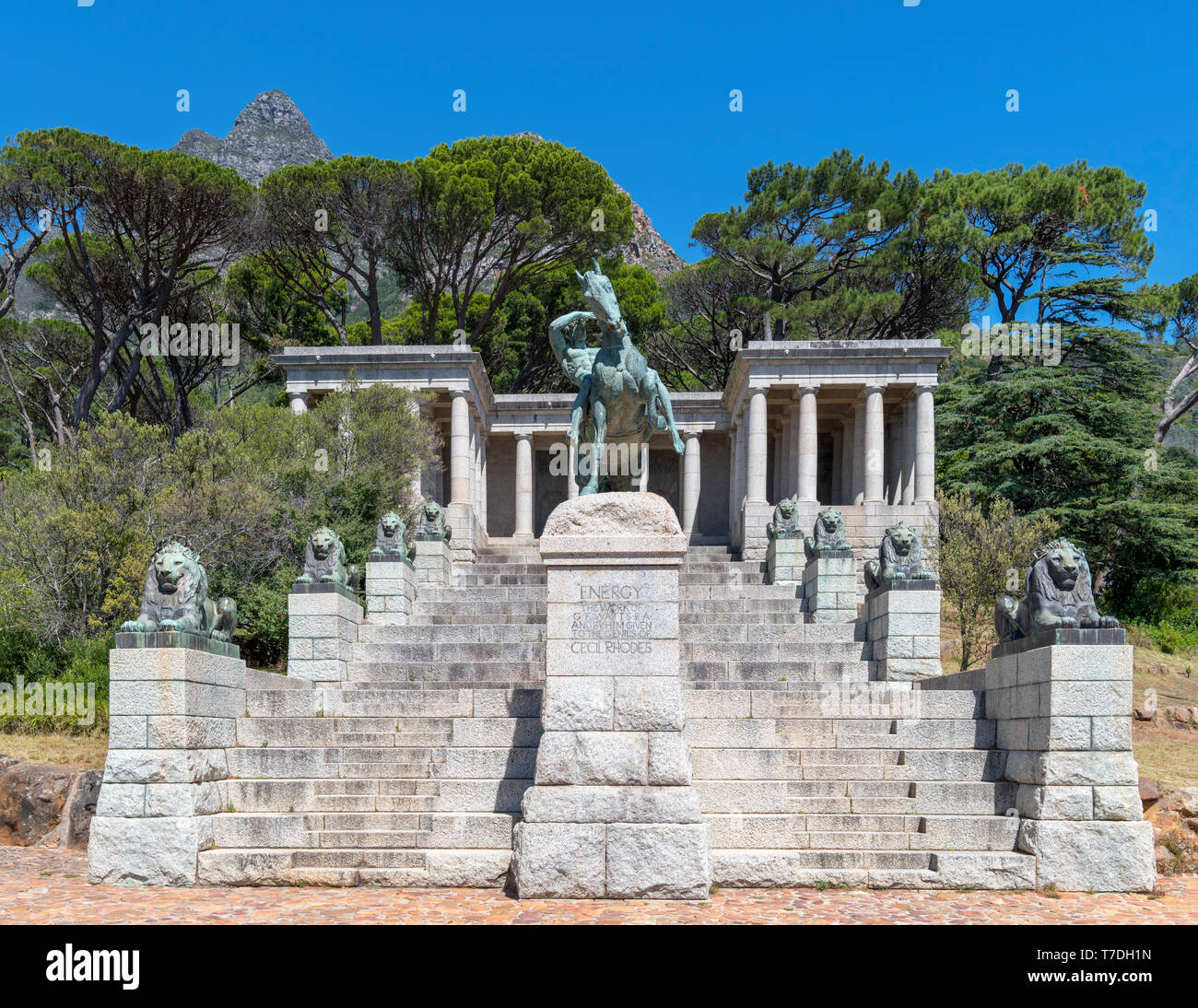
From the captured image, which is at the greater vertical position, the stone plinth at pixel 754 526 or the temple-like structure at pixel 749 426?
the temple-like structure at pixel 749 426

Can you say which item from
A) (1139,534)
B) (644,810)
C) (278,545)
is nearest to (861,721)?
(644,810)

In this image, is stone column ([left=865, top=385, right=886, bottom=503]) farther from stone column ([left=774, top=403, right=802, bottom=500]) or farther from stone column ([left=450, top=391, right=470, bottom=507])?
stone column ([left=450, top=391, right=470, bottom=507])

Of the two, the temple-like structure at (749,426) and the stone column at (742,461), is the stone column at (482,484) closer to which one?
the temple-like structure at (749,426)

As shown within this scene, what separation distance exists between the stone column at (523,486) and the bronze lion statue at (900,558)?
19754 millimetres

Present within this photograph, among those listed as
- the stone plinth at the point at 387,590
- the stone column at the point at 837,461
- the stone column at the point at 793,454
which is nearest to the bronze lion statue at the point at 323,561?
the stone plinth at the point at 387,590

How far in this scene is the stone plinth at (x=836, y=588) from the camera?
1477 cm

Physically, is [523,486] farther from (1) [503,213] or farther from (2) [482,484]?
(1) [503,213]

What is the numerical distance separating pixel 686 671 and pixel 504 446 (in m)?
24.0

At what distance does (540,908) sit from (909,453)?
25650 millimetres

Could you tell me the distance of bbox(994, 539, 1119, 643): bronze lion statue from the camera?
8992 mm

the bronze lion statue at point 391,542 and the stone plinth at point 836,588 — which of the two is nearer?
the stone plinth at point 836,588

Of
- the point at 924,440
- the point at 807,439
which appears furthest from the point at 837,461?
the point at 807,439

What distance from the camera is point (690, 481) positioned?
1266 inches

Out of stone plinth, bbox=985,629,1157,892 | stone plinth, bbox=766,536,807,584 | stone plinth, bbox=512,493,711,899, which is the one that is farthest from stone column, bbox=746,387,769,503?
stone plinth, bbox=512,493,711,899
